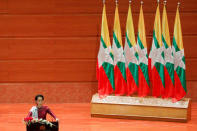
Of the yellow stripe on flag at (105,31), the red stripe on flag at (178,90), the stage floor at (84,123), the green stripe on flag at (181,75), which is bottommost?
the stage floor at (84,123)

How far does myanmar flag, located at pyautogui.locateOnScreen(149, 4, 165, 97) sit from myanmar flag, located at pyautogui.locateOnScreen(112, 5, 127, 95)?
1.91ft

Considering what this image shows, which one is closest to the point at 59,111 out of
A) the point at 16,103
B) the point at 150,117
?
the point at 16,103

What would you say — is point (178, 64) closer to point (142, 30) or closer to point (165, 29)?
point (165, 29)

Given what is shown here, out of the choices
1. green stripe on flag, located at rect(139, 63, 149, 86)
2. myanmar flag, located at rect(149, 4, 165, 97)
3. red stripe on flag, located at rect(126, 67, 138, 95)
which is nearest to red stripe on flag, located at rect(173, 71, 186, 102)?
myanmar flag, located at rect(149, 4, 165, 97)

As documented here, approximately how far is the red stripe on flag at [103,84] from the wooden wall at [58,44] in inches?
26.0

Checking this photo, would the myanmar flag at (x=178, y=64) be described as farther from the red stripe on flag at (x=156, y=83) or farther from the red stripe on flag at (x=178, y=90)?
the red stripe on flag at (x=156, y=83)

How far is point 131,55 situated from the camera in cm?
742

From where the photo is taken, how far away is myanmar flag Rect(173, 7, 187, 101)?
23.6ft

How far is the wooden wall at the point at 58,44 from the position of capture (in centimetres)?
791

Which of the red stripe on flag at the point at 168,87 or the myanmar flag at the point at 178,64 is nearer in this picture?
the myanmar flag at the point at 178,64

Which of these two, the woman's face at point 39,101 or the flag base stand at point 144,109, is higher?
the woman's face at point 39,101

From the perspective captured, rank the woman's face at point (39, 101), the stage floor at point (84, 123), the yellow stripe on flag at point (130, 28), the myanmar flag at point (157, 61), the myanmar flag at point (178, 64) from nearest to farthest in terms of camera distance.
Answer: the woman's face at point (39, 101) → the stage floor at point (84, 123) → the myanmar flag at point (178, 64) → the myanmar flag at point (157, 61) → the yellow stripe on flag at point (130, 28)

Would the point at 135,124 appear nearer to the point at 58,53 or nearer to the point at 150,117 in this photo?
the point at 150,117

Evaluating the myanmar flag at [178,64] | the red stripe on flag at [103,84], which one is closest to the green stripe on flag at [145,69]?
the myanmar flag at [178,64]
